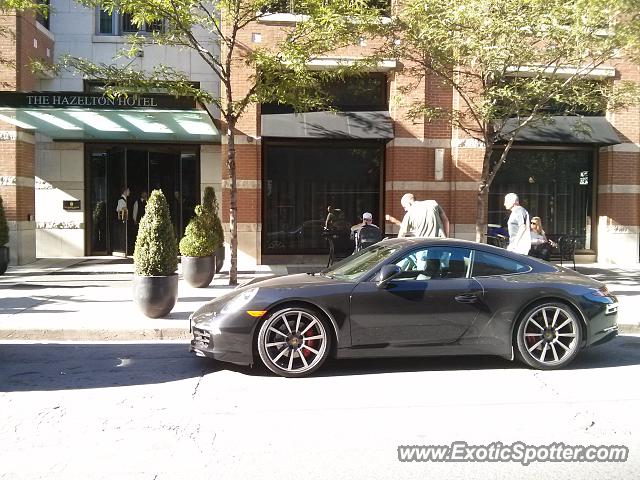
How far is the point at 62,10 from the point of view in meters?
15.8

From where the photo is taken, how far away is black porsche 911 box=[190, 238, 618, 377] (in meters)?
5.60

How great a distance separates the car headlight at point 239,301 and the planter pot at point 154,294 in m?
2.46

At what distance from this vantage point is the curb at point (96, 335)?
7.41 meters

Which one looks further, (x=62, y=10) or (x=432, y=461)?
(x=62, y=10)

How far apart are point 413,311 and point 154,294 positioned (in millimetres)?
3849

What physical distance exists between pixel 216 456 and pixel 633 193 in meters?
14.9

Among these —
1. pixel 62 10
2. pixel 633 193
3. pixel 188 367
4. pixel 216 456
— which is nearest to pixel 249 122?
pixel 62 10

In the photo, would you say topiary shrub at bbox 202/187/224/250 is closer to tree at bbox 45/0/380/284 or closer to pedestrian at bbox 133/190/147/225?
tree at bbox 45/0/380/284

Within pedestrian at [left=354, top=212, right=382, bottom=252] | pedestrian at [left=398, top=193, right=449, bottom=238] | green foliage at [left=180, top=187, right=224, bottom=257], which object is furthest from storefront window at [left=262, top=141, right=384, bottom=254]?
pedestrian at [left=398, top=193, right=449, bottom=238]

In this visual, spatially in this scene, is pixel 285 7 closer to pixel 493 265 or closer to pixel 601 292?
pixel 493 265

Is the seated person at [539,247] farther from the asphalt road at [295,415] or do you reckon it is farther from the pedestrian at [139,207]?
the pedestrian at [139,207]

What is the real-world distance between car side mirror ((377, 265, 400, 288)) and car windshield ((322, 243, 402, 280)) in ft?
0.92

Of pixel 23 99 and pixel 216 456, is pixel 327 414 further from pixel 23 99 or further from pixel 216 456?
pixel 23 99

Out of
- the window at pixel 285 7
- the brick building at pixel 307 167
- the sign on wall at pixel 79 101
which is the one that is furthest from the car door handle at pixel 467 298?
the brick building at pixel 307 167
